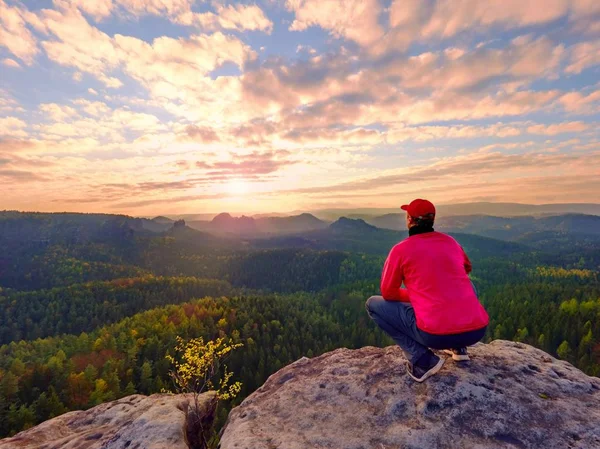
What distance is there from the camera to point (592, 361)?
8850 centimetres

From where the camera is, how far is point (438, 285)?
9773 mm

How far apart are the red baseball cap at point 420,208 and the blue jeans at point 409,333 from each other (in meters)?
3.27

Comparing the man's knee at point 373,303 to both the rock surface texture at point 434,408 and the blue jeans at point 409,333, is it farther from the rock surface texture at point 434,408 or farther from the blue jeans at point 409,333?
the rock surface texture at point 434,408

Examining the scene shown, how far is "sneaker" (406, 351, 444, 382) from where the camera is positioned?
11.3 metres

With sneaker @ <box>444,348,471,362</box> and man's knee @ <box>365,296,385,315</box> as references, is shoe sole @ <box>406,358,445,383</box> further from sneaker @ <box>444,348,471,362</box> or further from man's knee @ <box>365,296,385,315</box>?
man's knee @ <box>365,296,385,315</box>

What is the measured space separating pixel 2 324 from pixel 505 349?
239130 millimetres

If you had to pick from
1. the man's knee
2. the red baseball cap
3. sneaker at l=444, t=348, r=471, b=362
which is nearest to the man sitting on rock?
the red baseball cap

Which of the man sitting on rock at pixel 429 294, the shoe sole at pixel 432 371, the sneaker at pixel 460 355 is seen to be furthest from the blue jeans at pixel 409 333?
the sneaker at pixel 460 355

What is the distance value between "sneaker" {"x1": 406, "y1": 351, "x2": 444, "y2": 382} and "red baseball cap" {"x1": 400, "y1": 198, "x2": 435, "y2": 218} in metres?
5.00

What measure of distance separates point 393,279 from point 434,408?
4401 millimetres

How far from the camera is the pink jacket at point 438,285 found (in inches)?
381

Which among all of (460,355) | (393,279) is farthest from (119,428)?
(460,355)

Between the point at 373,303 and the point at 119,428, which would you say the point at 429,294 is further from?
the point at 119,428

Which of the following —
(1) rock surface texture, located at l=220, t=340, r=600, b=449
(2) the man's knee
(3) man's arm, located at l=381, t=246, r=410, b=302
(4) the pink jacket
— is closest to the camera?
(1) rock surface texture, located at l=220, t=340, r=600, b=449
